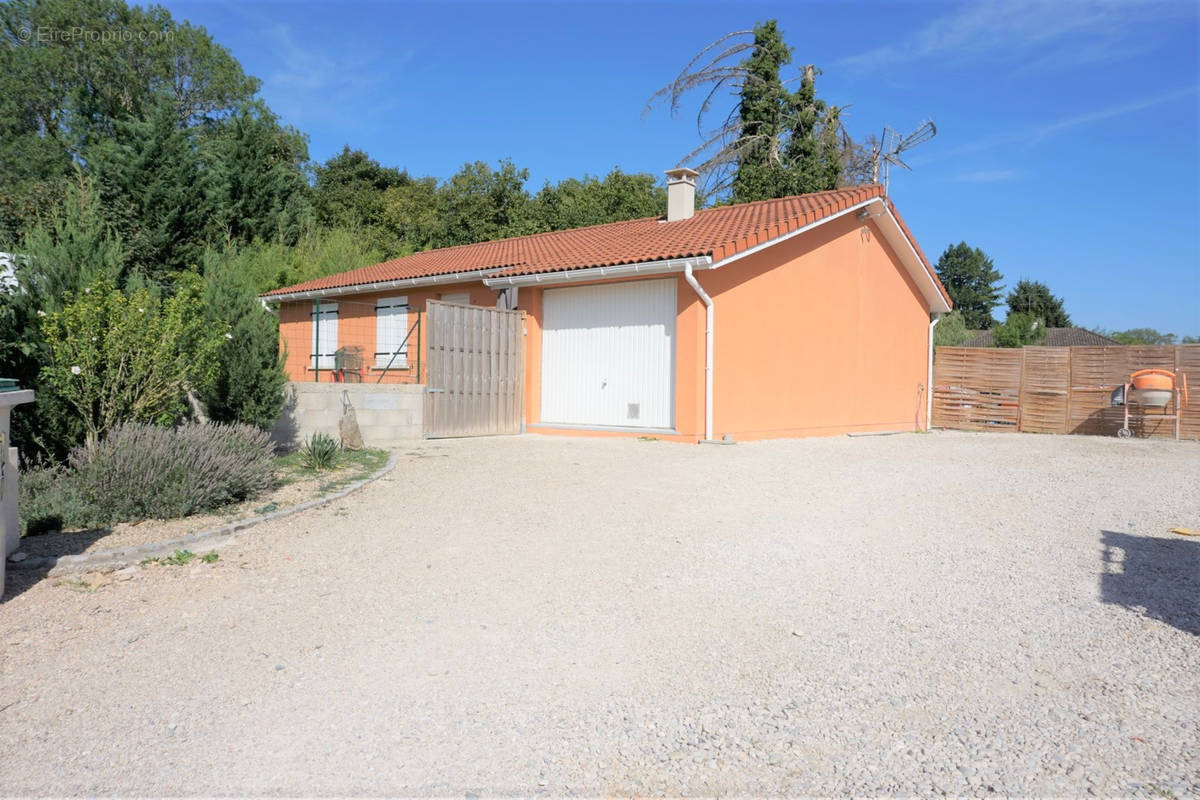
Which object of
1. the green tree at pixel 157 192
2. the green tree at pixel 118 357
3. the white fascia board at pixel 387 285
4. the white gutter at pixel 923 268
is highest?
the green tree at pixel 157 192

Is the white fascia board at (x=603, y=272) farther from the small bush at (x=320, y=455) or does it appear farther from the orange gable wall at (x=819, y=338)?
the small bush at (x=320, y=455)

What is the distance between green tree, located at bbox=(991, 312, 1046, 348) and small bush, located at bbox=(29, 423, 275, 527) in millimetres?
40092

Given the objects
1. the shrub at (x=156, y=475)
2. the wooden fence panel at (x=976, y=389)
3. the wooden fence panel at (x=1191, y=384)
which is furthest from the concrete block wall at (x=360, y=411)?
the wooden fence panel at (x=1191, y=384)

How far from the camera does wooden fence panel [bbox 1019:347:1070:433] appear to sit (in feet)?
57.4

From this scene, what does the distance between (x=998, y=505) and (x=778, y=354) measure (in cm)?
673

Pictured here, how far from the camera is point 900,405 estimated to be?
17797 mm

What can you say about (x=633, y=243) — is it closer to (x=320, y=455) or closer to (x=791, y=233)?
(x=791, y=233)

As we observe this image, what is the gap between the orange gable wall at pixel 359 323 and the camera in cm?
1546

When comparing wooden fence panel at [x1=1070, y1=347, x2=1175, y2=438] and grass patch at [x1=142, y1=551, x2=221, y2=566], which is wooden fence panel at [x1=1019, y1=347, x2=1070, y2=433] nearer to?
wooden fence panel at [x1=1070, y1=347, x2=1175, y2=438]

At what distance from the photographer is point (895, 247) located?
56.7 ft

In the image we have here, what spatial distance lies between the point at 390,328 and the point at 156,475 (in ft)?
36.4

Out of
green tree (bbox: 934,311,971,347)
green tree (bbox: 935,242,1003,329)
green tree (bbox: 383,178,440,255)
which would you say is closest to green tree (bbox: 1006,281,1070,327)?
green tree (bbox: 935,242,1003,329)

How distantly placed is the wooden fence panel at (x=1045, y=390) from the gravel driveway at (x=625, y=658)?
1197 cm

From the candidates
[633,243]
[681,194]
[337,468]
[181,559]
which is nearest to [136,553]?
[181,559]
